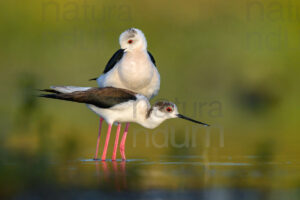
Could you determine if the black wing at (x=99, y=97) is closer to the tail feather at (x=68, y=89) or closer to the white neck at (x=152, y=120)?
the tail feather at (x=68, y=89)

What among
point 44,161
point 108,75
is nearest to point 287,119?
point 108,75

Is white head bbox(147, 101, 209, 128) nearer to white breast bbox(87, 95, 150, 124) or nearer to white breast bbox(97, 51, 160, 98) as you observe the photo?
white breast bbox(87, 95, 150, 124)

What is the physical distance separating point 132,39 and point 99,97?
1.37 meters

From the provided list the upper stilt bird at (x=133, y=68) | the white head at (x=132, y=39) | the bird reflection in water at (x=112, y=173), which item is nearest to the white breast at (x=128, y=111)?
the upper stilt bird at (x=133, y=68)

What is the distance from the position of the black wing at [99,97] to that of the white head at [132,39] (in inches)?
40.3

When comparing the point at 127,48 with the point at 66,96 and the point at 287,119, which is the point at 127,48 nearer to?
the point at 66,96

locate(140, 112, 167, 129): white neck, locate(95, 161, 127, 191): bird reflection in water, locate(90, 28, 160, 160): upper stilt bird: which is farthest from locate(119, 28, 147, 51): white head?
locate(95, 161, 127, 191): bird reflection in water

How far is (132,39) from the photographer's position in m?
11.6

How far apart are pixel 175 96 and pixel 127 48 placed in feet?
21.3

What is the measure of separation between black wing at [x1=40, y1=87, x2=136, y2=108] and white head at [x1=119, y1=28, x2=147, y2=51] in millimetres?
1023

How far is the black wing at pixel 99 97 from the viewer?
1073 centimetres

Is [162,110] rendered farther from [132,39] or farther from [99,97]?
[132,39]

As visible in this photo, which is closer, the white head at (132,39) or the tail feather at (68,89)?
the tail feather at (68,89)

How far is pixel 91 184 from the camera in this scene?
7.61 meters
